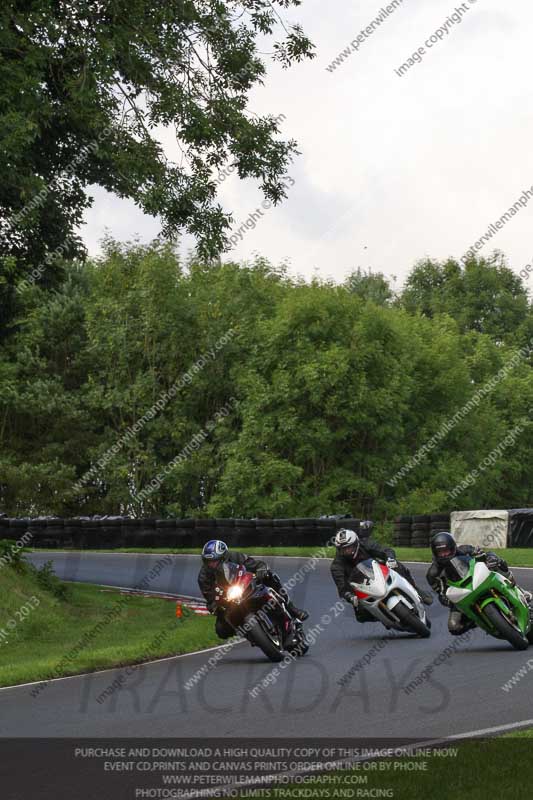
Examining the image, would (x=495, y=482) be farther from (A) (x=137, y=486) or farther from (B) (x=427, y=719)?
(B) (x=427, y=719)

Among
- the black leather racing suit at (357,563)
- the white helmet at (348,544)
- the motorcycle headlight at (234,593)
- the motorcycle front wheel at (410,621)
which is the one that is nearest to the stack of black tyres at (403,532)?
the motorcycle front wheel at (410,621)

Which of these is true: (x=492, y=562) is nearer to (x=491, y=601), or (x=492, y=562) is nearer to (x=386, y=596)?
(x=491, y=601)

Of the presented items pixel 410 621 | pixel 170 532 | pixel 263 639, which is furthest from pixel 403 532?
pixel 263 639

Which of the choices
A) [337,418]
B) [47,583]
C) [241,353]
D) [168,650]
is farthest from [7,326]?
[241,353]

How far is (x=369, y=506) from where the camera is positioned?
170ft

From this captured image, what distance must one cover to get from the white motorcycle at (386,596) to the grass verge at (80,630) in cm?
270

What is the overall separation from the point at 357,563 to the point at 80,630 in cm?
640

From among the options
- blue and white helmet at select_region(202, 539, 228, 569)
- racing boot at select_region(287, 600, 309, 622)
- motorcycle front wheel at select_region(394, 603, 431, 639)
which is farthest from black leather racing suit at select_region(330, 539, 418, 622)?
blue and white helmet at select_region(202, 539, 228, 569)

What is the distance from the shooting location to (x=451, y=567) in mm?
12656

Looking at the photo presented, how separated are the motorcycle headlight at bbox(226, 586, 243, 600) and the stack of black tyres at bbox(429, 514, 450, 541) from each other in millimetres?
16949

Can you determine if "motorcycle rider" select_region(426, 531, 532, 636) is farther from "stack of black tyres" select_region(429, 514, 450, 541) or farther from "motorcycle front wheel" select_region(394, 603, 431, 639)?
"stack of black tyres" select_region(429, 514, 450, 541)

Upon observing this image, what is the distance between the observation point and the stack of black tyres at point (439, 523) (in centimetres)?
2912

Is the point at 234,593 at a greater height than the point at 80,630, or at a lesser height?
greater

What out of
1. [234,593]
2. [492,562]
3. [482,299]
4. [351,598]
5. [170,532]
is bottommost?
[170,532]
